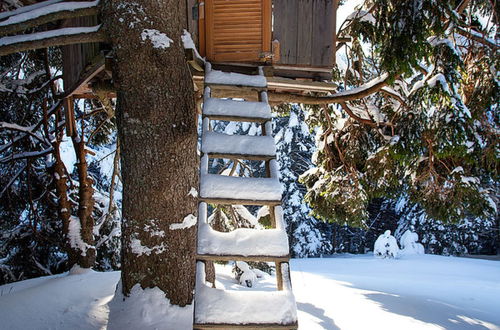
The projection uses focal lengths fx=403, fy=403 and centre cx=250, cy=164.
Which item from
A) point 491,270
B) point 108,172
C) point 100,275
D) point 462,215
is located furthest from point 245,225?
point 491,270

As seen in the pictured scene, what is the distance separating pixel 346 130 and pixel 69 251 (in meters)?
Result: 5.69

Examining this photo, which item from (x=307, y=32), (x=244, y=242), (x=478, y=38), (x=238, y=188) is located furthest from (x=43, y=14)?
(x=478, y=38)

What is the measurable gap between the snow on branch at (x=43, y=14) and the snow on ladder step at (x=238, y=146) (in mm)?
1674

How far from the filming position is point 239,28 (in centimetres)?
442

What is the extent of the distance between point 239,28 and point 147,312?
3016 millimetres

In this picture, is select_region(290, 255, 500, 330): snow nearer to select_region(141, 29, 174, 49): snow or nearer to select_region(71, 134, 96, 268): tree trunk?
select_region(141, 29, 174, 49): snow

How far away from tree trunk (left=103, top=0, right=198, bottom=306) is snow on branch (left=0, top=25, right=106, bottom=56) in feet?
0.58

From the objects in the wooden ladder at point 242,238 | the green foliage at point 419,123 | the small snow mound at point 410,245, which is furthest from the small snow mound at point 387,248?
the wooden ladder at point 242,238

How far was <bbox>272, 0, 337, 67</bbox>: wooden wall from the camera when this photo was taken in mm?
4500

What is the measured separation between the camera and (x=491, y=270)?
15625mm

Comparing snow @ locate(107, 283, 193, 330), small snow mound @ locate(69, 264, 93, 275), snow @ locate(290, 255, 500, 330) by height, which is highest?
snow @ locate(107, 283, 193, 330)

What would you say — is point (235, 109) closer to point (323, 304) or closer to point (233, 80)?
point (233, 80)

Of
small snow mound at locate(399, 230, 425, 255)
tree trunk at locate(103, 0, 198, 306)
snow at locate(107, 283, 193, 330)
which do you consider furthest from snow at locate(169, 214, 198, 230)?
small snow mound at locate(399, 230, 425, 255)

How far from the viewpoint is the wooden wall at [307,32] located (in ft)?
14.8
